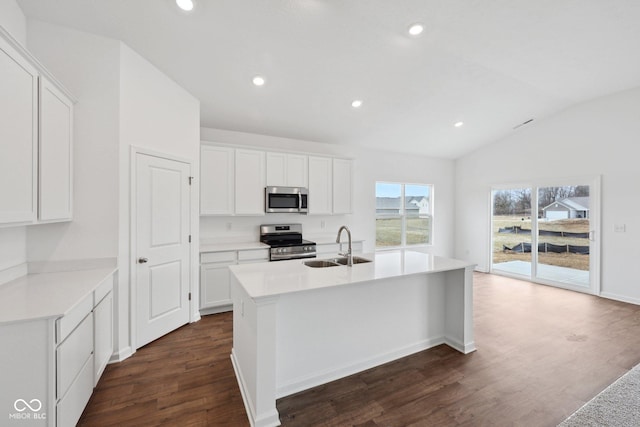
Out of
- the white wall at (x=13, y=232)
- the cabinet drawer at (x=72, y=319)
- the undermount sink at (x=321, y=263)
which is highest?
the white wall at (x=13, y=232)

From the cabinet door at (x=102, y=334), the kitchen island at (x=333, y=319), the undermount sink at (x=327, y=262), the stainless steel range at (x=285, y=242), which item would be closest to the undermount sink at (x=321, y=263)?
A: the undermount sink at (x=327, y=262)

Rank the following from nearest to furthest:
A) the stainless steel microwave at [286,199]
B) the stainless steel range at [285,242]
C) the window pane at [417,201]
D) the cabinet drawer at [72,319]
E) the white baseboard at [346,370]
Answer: the cabinet drawer at [72,319]
the white baseboard at [346,370]
the stainless steel range at [285,242]
the stainless steel microwave at [286,199]
the window pane at [417,201]

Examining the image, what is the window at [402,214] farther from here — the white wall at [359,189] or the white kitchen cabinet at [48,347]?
the white kitchen cabinet at [48,347]

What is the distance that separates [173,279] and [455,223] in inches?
246

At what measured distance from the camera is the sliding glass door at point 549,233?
4637mm

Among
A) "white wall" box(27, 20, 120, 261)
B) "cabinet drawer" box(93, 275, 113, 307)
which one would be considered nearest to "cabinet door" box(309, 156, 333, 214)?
"white wall" box(27, 20, 120, 261)

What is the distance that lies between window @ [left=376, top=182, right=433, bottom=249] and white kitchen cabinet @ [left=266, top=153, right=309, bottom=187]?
1.95 metres

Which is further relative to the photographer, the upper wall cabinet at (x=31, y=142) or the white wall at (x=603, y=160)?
the white wall at (x=603, y=160)

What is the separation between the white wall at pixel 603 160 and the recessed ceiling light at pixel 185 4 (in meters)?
6.01

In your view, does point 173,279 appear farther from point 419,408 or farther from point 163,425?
point 419,408

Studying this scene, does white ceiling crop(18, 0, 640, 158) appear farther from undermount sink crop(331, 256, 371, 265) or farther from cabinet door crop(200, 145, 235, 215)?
undermount sink crop(331, 256, 371, 265)

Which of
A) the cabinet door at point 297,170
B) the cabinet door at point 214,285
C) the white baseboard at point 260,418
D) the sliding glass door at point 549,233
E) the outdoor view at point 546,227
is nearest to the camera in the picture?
the white baseboard at point 260,418

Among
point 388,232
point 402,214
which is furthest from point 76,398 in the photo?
point 402,214

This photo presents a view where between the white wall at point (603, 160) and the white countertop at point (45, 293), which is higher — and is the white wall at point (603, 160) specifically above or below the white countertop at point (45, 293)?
above
